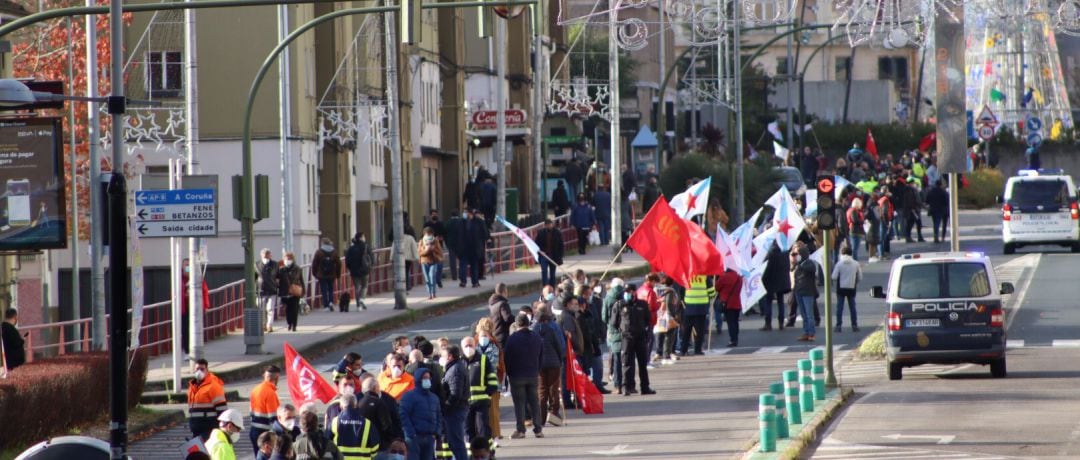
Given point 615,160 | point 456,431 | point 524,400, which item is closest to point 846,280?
point 524,400

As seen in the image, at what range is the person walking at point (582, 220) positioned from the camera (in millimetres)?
50875

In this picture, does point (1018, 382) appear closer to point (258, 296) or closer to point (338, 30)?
point (258, 296)

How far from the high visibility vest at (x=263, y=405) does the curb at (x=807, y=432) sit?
4.80 m

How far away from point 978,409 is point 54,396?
35.4 feet

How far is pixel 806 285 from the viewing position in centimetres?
3319

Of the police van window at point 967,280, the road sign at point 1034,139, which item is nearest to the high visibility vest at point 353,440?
the police van window at point 967,280

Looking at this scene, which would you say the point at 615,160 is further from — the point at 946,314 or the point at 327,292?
the point at 946,314

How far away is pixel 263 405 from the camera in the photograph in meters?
19.5

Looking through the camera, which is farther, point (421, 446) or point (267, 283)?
point (267, 283)

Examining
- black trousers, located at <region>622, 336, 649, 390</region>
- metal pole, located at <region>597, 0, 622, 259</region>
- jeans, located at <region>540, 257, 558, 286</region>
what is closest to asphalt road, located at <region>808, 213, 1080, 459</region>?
black trousers, located at <region>622, 336, 649, 390</region>

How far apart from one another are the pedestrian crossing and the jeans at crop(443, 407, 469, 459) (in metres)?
3.64

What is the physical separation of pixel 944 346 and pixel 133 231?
1094 centimetres

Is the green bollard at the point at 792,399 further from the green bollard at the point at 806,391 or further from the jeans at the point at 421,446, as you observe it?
the jeans at the point at 421,446

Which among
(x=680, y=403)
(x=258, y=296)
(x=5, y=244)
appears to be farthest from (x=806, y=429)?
(x=258, y=296)
